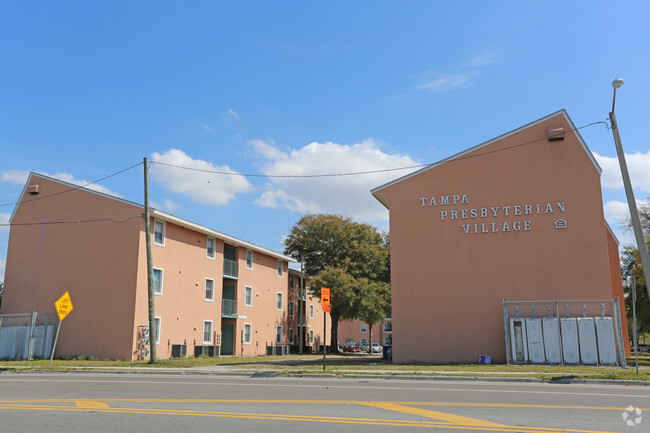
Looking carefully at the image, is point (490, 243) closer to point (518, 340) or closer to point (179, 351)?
point (518, 340)

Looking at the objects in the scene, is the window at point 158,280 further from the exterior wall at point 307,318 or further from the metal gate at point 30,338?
the exterior wall at point 307,318

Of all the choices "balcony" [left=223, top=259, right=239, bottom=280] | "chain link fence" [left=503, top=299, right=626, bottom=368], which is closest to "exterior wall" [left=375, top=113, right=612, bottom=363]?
"chain link fence" [left=503, top=299, right=626, bottom=368]

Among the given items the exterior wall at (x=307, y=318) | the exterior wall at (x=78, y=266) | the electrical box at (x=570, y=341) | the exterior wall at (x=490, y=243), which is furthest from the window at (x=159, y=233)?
the electrical box at (x=570, y=341)

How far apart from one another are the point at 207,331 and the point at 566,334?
871 inches

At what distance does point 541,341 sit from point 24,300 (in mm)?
27214

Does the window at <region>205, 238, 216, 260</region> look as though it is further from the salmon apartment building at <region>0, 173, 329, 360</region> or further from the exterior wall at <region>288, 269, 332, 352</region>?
the exterior wall at <region>288, 269, 332, 352</region>

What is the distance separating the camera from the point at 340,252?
44625 millimetres

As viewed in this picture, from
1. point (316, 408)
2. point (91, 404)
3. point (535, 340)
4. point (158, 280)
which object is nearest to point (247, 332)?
point (158, 280)

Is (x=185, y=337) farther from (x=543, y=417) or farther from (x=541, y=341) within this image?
(x=543, y=417)

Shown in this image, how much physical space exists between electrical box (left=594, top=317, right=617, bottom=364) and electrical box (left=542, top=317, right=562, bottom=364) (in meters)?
1.44

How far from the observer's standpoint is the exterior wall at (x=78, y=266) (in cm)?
2881

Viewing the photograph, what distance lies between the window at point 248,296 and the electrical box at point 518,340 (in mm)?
22483

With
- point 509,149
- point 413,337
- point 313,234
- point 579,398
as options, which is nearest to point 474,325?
point 413,337

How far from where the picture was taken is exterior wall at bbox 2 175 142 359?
1134 inches
